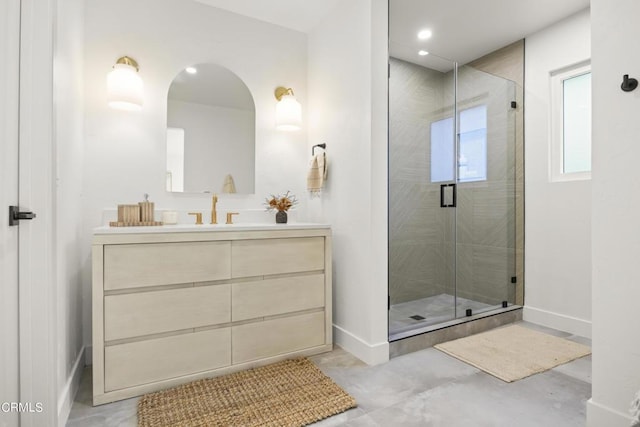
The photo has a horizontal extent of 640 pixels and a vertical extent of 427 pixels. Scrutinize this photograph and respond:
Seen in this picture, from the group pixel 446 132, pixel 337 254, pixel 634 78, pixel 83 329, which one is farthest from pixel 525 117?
pixel 83 329

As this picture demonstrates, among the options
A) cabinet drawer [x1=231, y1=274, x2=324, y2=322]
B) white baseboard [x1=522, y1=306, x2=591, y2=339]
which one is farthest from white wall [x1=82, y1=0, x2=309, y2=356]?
white baseboard [x1=522, y1=306, x2=591, y2=339]

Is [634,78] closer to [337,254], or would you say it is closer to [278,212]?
[337,254]

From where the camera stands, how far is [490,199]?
3.16 m

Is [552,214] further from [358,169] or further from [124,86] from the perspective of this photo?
[124,86]

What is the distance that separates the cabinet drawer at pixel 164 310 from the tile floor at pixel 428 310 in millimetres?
1216

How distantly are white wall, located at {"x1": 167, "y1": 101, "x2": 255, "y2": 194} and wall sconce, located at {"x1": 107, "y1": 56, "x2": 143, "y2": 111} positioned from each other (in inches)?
10.1

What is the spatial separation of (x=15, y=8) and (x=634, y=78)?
2414 mm

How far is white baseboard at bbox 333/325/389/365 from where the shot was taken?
86.1 inches

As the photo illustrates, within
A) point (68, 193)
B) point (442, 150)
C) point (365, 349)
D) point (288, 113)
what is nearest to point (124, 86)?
point (68, 193)

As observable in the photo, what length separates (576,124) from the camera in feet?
9.14

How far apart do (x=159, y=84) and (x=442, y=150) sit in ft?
7.63

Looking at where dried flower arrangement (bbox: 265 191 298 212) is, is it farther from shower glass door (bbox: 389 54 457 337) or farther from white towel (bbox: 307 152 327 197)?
shower glass door (bbox: 389 54 457 337)

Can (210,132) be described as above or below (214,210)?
above

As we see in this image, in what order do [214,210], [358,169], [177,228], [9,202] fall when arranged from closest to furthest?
[9,202]
[177,228]
[358,169]
[214,210]
